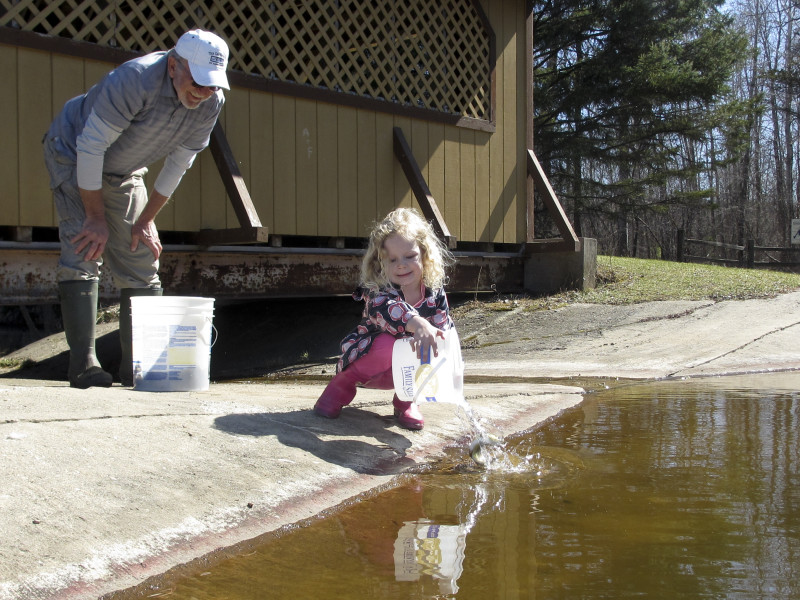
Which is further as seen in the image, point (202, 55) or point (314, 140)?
point (314, 140)

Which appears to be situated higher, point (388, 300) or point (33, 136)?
point (33, 136)

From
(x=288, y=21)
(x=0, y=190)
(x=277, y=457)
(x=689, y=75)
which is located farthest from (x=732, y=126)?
(x=277, y=457)

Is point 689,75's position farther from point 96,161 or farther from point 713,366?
point 96,161

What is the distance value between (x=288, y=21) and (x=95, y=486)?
22.1 feet

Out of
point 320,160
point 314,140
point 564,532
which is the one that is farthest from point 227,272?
point 564,532

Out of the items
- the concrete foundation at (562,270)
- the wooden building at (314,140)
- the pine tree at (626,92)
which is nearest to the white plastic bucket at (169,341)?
the wooden building at (314,140)

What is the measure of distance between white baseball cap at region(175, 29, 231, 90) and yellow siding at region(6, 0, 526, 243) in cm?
333

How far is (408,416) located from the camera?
338 centimetres

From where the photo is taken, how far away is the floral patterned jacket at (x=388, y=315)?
313cm

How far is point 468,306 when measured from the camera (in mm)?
9367

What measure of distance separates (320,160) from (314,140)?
0.21 meters

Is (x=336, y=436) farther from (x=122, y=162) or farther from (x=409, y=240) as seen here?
(x=122, y=162)

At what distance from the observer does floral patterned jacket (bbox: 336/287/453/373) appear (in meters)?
3.13

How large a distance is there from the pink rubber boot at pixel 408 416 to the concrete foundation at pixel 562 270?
6.47 m
